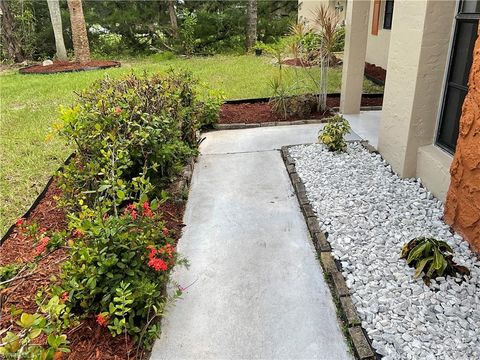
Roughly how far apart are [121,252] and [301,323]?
1.11m

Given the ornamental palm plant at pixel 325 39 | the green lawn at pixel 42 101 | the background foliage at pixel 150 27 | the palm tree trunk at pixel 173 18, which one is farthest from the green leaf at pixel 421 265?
the palm tree trunk at pixel 173 18

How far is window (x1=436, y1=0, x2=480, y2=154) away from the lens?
322 cm

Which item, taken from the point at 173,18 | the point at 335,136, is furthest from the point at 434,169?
the point at 173,18

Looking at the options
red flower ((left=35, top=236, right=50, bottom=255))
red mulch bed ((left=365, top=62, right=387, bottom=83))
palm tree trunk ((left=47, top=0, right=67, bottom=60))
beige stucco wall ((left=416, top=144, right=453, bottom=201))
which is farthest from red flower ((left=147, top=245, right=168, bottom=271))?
palm tree trunk ((left=47, top=0, right=67, bottom=60))

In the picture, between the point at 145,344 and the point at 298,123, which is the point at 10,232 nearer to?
the point at 145,344

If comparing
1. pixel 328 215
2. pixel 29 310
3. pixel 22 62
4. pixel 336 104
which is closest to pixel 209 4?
pixel 22 62

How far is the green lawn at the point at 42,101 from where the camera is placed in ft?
13.8

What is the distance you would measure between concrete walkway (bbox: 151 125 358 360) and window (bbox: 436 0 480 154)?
4.90 feet

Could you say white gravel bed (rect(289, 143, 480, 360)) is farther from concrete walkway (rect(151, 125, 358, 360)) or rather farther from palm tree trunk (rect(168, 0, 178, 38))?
palm tree trunk (rect(168, 0, 178, 38))

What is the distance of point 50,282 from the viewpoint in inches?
98.5

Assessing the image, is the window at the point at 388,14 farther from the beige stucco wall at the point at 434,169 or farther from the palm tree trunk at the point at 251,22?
the beige stucco wall at the point at 434,169

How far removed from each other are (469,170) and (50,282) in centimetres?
291

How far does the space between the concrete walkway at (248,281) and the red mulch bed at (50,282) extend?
18 centimetres

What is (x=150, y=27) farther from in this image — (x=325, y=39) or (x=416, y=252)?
(x=416, y=252)
